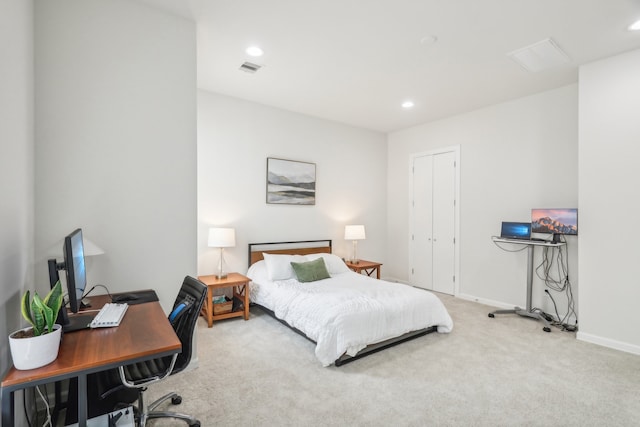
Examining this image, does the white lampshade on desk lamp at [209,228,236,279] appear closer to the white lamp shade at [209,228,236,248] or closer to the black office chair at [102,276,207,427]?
the white lamp shade at [209,228,236,248]

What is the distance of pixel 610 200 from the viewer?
3174 millimetres

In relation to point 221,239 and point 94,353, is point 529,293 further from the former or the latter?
point 94,353

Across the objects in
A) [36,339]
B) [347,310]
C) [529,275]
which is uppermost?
[36,339]

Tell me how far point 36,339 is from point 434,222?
520 cm

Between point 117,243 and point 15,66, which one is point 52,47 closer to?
point 15,66

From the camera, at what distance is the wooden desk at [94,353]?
119cm

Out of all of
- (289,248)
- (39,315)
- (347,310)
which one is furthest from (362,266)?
(39,315)

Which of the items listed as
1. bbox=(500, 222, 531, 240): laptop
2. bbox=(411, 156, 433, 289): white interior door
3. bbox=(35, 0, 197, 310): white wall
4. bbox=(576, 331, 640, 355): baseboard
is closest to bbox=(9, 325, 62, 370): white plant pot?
bbox=(35, 0, 197, 310): white wall

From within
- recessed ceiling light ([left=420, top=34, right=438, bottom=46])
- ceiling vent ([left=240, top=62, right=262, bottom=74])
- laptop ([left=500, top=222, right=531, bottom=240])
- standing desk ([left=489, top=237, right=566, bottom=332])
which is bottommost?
standing desk ([left=489, top=237, right=566, bottom=332])

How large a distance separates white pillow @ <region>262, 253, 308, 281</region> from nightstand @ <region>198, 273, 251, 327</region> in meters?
0.33

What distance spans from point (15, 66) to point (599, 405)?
428 cm

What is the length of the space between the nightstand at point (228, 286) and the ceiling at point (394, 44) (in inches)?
95.9

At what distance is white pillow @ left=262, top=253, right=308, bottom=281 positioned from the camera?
4133 mm

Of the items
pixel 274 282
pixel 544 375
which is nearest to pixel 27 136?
pixel 274 282
